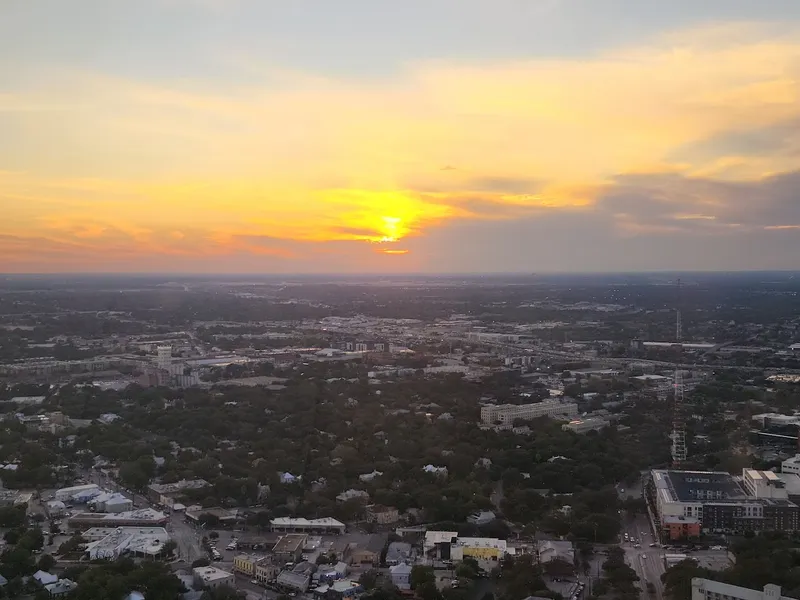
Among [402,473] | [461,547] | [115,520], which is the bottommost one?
[115,520]

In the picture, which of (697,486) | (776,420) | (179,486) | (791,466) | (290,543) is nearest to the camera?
(290,543)

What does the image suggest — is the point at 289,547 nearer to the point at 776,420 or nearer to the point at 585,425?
the point at 585,425

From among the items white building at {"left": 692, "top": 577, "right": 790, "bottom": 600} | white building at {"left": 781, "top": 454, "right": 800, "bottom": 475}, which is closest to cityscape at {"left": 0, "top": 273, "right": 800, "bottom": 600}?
white building at {"left": 692, "top": 577, "right": 790, "bottom": 600}

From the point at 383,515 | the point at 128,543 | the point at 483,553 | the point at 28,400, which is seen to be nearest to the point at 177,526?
the point at 128,543

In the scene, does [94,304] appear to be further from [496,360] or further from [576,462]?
[576,462]

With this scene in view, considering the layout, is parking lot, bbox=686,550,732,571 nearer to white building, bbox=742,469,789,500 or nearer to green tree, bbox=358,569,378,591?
white building, bbox=742,469,789,500

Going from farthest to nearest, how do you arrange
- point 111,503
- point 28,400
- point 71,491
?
point 28,400
point 71,491
point 111,503

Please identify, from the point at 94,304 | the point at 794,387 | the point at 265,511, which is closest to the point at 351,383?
the point at 265,511

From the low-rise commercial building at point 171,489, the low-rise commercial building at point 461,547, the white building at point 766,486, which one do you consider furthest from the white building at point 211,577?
the white building at point 766,486
